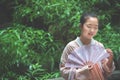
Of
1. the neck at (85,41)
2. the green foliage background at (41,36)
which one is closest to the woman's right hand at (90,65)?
the neck at (85,41)

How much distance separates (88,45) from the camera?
8.79 feet

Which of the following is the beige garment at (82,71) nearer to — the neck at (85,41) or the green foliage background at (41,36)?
the neck at (85,41)

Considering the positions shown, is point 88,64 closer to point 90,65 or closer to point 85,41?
point 90,65

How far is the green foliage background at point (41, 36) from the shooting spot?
4109 mm

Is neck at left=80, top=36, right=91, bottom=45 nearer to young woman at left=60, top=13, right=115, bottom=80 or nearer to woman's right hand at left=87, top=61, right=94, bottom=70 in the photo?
young woman at left=60, top=13, right=115, bottom=80

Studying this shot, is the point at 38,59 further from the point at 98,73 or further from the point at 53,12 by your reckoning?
the point at 98,73

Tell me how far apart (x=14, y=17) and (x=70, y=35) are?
930mm

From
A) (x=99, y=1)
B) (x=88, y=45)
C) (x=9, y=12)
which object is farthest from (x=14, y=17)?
(x=88, y=45)

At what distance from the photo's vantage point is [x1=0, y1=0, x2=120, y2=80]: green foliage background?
162 inches

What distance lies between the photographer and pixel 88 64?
101 inches

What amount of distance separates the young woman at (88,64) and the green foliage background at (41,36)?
138cm

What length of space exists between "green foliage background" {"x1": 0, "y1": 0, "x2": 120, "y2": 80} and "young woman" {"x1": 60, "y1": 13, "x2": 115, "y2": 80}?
4.54 ft

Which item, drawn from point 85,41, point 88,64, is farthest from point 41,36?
point 88,64

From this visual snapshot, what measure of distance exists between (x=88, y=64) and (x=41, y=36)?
72.3 inches
